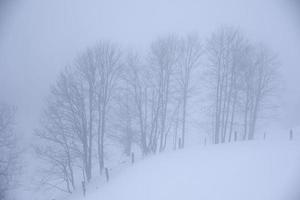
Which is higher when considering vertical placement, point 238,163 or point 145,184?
point 238,163

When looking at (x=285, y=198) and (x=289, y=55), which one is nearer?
(x=285, y=198)

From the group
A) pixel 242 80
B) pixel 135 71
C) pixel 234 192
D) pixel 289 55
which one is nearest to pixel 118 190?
pixel 234 192

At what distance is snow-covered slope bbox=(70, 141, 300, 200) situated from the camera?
6.23 m

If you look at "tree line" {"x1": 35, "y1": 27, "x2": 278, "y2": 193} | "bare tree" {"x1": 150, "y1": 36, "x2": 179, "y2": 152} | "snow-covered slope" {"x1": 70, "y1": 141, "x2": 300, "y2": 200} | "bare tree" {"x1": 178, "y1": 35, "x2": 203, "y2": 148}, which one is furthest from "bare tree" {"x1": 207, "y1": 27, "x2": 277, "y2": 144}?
"snow-covered slope" {"x1": 70, "y1": 141, "x2": 300, "y2": 200}

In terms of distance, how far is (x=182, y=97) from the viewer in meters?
16.9

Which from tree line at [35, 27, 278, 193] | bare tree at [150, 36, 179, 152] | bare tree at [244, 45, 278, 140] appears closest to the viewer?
tree line at [35, 27, 278, 193]

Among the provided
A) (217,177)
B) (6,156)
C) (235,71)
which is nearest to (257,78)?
(235,71)

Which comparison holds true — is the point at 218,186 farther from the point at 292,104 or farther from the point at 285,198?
the point at 292,104

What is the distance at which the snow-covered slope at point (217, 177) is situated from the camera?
623cm

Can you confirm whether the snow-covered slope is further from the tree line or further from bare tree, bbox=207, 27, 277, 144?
bare tree, bbox=207, 27, 277, 144

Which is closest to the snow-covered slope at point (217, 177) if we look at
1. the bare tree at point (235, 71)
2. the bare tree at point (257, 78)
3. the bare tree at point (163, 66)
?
the bare tree at point (163, 66)

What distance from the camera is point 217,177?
288 inches

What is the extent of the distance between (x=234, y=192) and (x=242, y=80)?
503 inches

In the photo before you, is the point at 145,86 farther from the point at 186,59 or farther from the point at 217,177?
the point at 217,177
